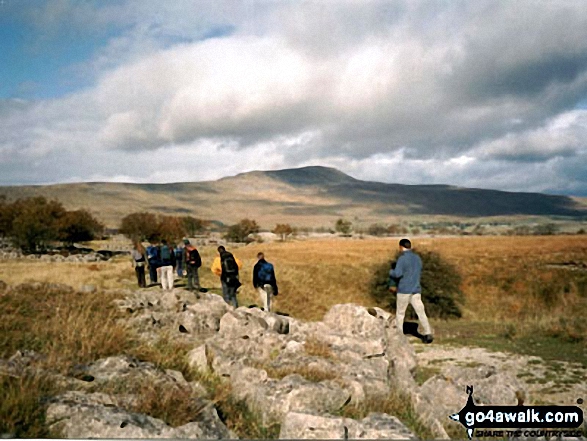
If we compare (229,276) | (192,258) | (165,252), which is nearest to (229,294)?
(229,276)

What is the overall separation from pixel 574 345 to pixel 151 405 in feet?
36.1

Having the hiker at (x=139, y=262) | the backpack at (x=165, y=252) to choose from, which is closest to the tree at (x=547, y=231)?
the hiker at (x=139, y=262)

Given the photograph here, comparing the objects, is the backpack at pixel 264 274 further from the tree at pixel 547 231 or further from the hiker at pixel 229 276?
the tree at pixel 547 231

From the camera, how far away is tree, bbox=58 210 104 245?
165ft

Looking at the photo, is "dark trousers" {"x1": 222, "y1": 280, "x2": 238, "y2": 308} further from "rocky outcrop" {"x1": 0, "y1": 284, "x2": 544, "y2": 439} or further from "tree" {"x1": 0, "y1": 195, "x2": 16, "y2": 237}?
"tree" {"x1": 0, "y1": 195, "x2": 16, "y2": 237}

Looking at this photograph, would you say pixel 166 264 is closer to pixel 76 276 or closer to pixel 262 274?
pixel 262 274

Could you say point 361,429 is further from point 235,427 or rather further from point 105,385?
point 105,385

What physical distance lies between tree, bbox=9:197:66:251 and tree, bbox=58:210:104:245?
4.79 feet

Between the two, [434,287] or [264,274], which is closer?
[264,274]

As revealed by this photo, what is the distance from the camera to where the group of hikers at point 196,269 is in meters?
14.2

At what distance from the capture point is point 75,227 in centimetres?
5412

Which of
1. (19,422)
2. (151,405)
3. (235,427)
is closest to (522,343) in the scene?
(235,427)

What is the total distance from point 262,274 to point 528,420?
363 inches

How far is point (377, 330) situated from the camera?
1052 cm
